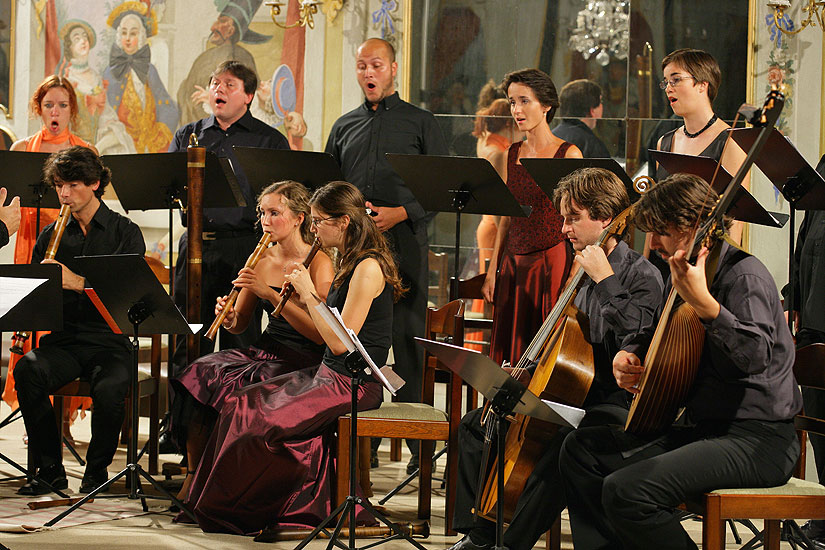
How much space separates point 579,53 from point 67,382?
4777mm

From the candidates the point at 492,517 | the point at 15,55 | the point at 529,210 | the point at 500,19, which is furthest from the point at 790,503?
the point at 15,55

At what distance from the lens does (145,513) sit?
4172mm

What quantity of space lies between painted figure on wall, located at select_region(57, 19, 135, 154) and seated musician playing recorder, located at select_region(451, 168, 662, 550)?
5.37 meters

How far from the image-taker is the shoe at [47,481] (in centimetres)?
441

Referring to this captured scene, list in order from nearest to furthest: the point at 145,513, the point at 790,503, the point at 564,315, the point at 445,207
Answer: the point at 790,503, the point at 564,315, the point at 145,513, the point at 445,207

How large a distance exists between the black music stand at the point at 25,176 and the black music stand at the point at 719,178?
3069 mm

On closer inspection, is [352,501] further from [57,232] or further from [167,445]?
[57,232]

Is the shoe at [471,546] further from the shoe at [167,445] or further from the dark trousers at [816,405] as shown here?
the shoe at [167,445]

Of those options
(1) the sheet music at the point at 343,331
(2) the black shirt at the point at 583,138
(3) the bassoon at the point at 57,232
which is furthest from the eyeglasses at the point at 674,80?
(2) the black shirt at the point at 583,138

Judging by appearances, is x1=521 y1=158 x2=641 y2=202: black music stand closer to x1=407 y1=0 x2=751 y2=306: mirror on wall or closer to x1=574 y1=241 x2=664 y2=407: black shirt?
x1=574 y1=241 x2=664 y2=407: black shirt

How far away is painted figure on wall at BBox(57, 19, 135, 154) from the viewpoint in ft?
26.6

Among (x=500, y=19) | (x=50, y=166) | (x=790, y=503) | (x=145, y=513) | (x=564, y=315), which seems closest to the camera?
(x=790, y=503)

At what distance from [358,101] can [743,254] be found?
5380 mm

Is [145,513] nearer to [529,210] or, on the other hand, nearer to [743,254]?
[529,210]
